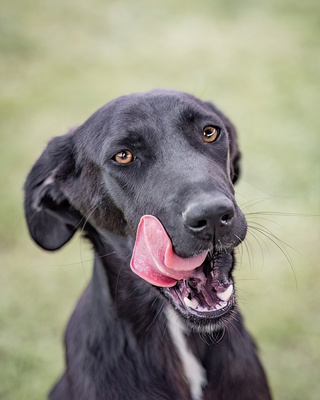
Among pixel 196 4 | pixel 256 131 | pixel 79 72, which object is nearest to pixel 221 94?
pixel 256 131

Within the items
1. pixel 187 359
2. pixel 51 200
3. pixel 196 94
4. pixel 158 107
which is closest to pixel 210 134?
pixel 158 107

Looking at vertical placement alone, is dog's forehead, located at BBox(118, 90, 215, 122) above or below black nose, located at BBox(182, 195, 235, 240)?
above

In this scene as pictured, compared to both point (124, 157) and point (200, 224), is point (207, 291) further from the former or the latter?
point (124, 157)

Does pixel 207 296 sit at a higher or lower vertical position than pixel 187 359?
higher

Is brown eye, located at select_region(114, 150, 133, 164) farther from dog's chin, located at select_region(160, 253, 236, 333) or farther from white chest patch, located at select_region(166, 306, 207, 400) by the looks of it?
white chest patch, located at select_region(166, 306, 207, 400)

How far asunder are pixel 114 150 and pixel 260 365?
1.39 meters

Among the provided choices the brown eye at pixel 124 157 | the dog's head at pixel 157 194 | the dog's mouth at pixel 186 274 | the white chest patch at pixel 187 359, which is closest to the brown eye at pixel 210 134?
the dog's head at pixel 157 194

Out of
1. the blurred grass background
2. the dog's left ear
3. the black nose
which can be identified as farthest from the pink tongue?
the dog's left ear

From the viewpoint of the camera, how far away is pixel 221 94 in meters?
7.98

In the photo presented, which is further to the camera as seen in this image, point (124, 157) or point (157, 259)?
point (124, 157)

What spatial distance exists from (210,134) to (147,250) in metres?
0.72

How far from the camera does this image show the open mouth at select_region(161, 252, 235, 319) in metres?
2.23

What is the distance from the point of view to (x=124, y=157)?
94.9 inches

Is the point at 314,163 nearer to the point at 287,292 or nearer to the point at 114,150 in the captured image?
the point at 287,292
